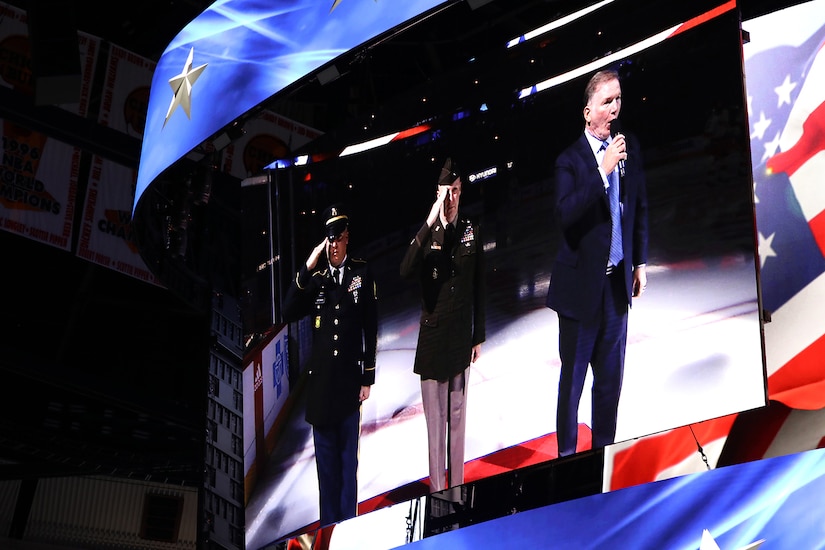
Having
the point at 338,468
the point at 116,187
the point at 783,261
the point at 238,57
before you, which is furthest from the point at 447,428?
the point at 116,187

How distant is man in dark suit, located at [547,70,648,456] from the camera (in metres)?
4.79

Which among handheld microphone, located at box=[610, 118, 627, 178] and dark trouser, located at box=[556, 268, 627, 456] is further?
handheld microphone, located at box=[610, 118, 627, 178]

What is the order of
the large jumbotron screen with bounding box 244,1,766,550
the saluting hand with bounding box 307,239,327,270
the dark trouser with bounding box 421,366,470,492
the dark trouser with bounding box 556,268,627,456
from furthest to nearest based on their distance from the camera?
the saluting hand with bounding box 307,239,327,270 < the dark trouser with bounding box 421,366,470,492 < the dark trouser with bounding box 556,268,627,456 < the large jumbotron screen with bounding box 244,1,766,550

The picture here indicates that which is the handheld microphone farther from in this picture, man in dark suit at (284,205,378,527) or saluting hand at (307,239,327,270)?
saluting hand at (307,239,327,270)

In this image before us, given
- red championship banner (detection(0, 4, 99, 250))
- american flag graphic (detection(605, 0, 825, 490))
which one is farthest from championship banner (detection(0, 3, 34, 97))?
american flag graphic (detection(605, 0, 825, 490))

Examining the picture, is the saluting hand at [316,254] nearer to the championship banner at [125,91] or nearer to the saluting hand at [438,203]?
the saluting hand at [438,203]

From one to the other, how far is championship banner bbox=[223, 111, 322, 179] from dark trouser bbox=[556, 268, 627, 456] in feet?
15.0

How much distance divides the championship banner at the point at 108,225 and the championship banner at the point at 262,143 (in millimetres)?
864

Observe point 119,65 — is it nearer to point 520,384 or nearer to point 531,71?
point 531,71

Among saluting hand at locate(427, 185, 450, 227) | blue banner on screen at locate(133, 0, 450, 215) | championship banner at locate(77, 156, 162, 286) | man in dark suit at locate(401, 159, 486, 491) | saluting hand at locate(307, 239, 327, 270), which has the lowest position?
man in dark suit at locate(401, 159, 486, 491)

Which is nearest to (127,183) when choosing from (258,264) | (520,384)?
(258,264)

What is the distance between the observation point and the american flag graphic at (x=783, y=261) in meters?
4.60

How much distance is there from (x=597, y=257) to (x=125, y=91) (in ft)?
16.2

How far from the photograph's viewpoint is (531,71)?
5.38 metres
